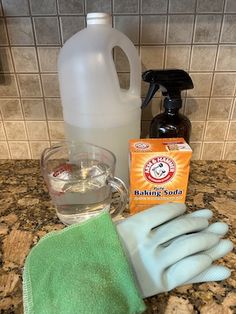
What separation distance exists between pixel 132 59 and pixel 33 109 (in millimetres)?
296

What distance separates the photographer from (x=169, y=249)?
38 cm

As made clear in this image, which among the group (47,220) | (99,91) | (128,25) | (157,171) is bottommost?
(47,220)

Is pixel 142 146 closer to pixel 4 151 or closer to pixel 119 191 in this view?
pixel 119 191

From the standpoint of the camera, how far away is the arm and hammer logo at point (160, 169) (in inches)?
18.4

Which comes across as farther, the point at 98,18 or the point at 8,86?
the point at 8,86

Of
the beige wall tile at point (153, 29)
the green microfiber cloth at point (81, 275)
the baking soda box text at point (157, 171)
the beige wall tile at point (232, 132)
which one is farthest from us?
the beige wall tile at point (232, 132)

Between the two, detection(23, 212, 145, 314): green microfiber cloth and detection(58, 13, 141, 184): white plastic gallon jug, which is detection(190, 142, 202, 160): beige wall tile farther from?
detection(23, 212, 145, 314): green microfiber cloth

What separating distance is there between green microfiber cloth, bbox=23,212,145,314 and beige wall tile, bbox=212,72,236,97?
437 mm

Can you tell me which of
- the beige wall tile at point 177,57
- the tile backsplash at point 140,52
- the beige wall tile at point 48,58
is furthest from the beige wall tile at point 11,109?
the beige wall tile at point 177,57

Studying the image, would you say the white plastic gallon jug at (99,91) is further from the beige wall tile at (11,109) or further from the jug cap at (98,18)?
the beige wall tile at (11,109)

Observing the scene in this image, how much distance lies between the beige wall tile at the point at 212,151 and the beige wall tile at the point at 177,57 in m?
0.23

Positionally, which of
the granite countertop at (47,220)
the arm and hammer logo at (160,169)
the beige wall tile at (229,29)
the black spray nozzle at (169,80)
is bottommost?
the granite countertop at (47,220)

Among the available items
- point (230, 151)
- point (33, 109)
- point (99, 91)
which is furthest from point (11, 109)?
point (230, 151)

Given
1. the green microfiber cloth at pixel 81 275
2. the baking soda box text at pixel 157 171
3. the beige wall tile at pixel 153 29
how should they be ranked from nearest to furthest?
1. the green microfiber cloth at pixel 81 275
2. the baking soda box text at pixel 157 171
3. the beige wall tile at pixel 153 29
